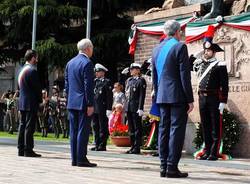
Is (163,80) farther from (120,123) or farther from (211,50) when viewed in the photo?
(120,123)

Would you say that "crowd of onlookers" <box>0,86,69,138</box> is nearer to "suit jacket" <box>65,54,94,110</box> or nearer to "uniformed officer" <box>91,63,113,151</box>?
"uniformed officer" <box>91,63,113,151</box>

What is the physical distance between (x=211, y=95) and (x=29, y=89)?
10.7 feet

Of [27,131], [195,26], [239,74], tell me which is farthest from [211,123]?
[27,131]

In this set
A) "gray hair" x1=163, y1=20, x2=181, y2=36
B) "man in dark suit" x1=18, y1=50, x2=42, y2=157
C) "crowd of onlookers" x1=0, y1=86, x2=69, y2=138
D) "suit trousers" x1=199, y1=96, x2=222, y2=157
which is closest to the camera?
"gray hair" x1=163, y1=20, x2=181, y2=36

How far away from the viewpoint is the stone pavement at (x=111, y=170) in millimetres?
6816

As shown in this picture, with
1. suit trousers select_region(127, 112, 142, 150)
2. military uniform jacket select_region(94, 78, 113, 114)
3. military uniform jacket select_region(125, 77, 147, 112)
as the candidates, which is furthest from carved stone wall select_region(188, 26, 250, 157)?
military uniform jacket select_region(94, 78, 113, 114)

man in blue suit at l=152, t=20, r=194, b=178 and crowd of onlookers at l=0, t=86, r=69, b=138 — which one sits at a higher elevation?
man in blue suit at l=152, t=20, r=194, b=178

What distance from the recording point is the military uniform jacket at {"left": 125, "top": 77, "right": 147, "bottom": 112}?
11438mm

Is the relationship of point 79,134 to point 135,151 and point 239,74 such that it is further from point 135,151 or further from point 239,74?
point 239,74

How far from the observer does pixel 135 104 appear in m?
11.5

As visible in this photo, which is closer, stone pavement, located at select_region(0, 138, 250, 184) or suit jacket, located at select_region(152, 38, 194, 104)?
stone pavement, located at select_region(0, 138, 250, 184)

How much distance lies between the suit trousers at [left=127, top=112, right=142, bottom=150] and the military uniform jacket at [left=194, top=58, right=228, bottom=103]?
1.80 m

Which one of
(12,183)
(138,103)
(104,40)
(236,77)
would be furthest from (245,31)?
(104,40)

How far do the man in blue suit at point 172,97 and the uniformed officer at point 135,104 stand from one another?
12.5 ft
